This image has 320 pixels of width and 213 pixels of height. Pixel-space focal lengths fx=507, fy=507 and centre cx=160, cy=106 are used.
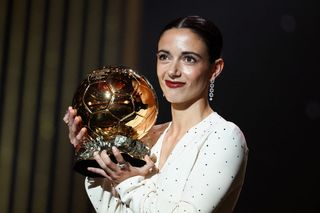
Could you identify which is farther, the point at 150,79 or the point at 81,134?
the point at 150,79

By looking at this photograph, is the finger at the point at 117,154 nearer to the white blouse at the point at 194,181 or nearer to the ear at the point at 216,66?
the white blouse at the point at 194,181

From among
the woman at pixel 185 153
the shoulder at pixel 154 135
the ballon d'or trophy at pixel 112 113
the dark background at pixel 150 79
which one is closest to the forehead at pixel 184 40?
the woman at pixel 185 153

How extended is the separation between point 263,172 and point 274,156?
0.23 ft

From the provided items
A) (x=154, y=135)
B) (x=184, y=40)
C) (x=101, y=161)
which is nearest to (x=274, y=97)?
(x=154, y=135)

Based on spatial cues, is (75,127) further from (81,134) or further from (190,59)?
(190,59)

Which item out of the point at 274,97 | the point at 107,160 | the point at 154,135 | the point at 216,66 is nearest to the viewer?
the point at 107,160

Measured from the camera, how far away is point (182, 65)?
1150mm

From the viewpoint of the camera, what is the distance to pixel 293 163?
1.85 meters

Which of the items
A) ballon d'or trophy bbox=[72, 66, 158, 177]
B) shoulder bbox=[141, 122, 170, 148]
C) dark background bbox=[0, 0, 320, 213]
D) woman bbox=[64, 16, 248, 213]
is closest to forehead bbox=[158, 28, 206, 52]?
woman bbox=[64, 16, 248, 213]

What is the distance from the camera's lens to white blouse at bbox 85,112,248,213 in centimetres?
103

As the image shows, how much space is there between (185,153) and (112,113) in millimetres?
193

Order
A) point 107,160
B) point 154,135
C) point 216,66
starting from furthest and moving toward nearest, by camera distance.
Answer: point 154,135 < point 216,66 < point 107,160

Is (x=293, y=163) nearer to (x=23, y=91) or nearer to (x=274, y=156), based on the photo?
(x=274, y=156)

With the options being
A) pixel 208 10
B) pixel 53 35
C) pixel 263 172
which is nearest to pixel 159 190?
pixel 263 172
